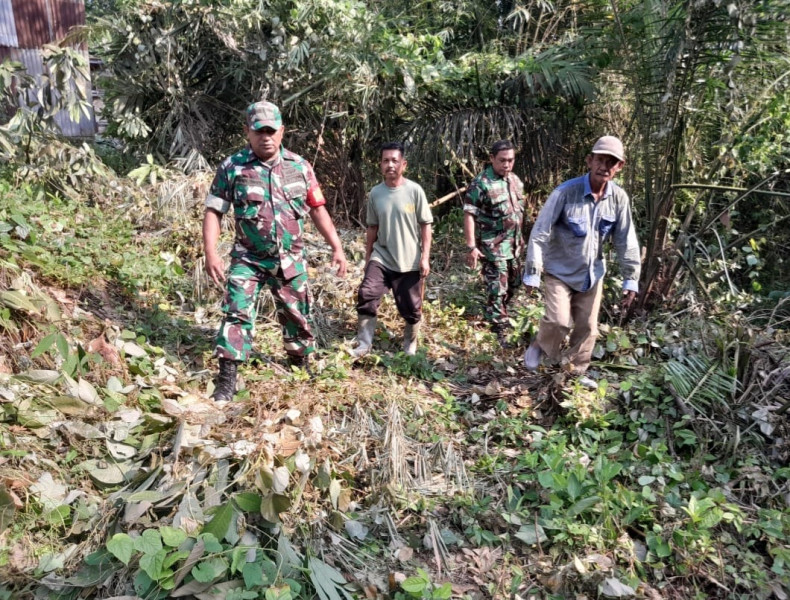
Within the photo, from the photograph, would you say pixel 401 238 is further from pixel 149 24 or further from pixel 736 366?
pixel 149 24

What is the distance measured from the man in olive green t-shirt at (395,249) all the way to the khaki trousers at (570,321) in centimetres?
105

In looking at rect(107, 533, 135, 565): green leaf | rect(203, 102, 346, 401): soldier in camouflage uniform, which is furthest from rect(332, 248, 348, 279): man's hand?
rect(107, 533, 135, 565): green leaf

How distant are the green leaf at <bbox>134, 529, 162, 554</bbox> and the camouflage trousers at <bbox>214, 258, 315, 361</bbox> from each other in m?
1.53

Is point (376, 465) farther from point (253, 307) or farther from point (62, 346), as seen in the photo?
point (62, 346)

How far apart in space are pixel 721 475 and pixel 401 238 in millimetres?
2759

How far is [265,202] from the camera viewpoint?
4.14 metres

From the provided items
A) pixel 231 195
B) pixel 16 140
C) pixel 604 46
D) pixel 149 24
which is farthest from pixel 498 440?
pixel 149 24

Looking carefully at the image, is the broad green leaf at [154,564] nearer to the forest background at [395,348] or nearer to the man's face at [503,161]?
the forest background at [395,348]

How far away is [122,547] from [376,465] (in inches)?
55.1

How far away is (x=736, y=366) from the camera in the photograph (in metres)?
3.91

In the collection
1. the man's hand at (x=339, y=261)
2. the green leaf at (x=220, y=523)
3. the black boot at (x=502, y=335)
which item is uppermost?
the man's hand at (x=339, y=261)

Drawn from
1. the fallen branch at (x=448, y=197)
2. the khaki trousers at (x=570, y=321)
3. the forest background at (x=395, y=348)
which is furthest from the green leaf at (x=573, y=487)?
the fallen branch at (x=448, y=197)

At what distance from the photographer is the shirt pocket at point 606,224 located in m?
4.45

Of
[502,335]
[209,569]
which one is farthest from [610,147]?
[209,569]
